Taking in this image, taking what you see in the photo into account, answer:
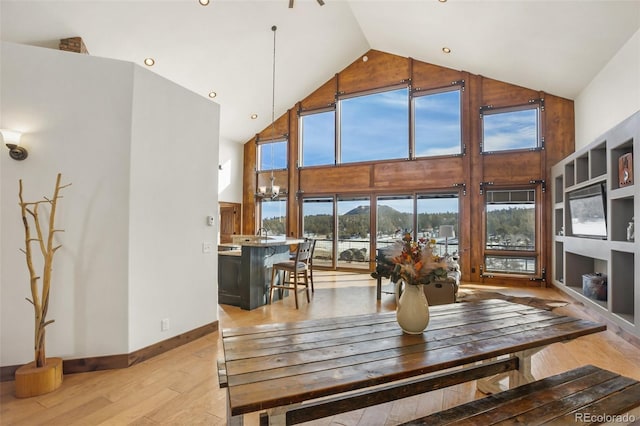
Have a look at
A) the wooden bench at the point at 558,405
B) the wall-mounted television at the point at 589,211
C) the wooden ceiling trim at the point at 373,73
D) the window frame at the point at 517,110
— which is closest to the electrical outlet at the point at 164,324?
the wooden bench at the point at 558,405

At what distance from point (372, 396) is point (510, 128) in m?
6.57

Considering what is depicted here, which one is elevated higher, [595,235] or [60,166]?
[60,166]

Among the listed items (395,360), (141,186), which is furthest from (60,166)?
(395,360)

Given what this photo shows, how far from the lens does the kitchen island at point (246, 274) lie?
4316mm

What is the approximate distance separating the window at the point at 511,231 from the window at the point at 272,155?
212 inches

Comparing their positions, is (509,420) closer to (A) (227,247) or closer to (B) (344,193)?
(A) (227,247)

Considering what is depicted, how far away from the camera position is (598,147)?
3.90 metres

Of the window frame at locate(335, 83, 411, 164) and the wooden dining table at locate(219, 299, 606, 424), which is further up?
the window frame at locate(335, 83, 411, 164)

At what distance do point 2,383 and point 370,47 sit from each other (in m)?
8.34

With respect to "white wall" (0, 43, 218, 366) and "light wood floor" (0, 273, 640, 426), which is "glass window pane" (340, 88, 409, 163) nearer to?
"light wood floor" (0, 273, 640, 426)

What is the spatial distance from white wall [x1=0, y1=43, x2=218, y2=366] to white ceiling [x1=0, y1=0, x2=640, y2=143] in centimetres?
241

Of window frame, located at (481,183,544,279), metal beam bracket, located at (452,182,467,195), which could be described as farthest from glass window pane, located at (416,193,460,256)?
window frame, located at (481,183,544,279)

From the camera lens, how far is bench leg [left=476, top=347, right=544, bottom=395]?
1914 millimetres

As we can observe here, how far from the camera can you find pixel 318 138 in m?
8.29
